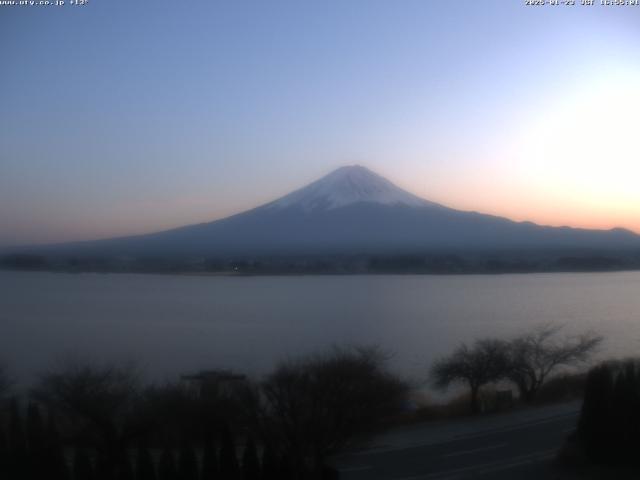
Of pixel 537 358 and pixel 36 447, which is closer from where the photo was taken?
pixel 36 447

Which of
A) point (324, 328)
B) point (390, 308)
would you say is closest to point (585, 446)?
point (324, 328)

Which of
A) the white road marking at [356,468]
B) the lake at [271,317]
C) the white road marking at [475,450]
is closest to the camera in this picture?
the white road marking at [356,468]

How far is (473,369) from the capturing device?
7.43 metres

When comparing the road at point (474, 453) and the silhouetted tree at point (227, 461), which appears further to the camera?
the road at point (474, 453)

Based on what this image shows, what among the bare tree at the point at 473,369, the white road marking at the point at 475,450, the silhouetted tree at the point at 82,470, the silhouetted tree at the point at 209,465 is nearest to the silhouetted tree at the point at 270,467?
the silhouetted tree at the point at 209,465

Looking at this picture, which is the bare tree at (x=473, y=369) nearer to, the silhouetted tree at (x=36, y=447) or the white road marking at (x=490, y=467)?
the white road marking at (x=490, y=467)

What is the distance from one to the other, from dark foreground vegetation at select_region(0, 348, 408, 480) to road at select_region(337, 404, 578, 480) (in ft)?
0.84

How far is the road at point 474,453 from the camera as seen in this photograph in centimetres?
450

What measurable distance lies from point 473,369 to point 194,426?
3658 millimetres

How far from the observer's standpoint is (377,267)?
29188mm

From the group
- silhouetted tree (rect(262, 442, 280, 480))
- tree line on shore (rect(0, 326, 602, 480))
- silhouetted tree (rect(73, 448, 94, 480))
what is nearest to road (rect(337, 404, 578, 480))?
tree line on shore (rect(0, 326, 602, 480))

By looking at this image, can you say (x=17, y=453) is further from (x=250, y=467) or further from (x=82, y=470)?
(x=250, y=467)

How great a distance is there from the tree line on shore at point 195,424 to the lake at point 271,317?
2.43 meters

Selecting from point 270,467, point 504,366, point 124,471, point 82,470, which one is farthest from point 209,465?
point 504,366
